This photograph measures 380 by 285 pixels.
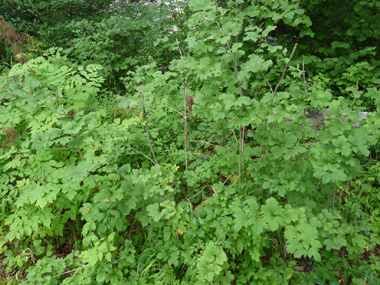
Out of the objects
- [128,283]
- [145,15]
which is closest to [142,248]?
[128,283]

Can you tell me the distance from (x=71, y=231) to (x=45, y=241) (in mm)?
281

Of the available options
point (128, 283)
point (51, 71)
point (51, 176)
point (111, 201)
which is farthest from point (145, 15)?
point (128, 283)

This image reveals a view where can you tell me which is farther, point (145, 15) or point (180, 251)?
point (145, 15)

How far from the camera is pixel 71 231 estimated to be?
7.60 feet

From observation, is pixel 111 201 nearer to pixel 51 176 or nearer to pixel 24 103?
pixel 51 176

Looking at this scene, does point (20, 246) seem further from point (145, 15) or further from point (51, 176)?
point (145, 15)

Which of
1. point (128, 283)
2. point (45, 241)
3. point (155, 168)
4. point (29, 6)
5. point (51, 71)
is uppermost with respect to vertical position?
point (29, 6)

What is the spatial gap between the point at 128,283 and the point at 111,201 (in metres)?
0.69

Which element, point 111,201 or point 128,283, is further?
point 128,283

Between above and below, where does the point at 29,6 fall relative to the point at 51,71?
above

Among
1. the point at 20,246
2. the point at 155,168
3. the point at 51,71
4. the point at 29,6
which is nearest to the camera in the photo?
the point at 155,168

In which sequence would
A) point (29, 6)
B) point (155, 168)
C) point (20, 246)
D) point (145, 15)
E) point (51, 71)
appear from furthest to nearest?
point (145, 15)
point (29, 6)
point (51, 71)
point (20, 246)
point (155, 168)

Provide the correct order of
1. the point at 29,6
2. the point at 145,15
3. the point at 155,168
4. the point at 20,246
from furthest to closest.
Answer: the point at 145,15 < the point at 29,6 < the point at 20,246 < the point at 155,168

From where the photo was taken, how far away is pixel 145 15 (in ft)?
18.9
